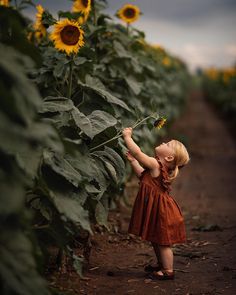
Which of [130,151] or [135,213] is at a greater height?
[130,151]

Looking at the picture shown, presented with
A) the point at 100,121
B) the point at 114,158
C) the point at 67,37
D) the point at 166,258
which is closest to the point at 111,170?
the point at 114,158

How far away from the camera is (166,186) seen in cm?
359

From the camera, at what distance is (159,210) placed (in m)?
3.54

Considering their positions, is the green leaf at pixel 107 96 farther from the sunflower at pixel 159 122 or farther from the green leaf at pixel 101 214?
the green leaf at pixel 101 214

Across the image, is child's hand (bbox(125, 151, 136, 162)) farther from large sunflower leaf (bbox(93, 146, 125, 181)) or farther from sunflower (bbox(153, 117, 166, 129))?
sunflower (bbox(153, 117, 166, 129))

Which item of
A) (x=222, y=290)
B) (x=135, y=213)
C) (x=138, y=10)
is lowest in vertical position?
(x=222, y=290)

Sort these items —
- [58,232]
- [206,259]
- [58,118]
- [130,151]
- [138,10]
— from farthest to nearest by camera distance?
1. [138,10]
2. [206,259]
3. [130,151]
4. [58,118]
5. [58,232]

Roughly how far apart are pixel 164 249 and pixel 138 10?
2.72 meters

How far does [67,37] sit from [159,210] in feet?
4.43

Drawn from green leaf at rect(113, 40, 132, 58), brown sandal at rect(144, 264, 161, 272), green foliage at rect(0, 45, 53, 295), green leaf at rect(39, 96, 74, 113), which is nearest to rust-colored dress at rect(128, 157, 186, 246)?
brown sandal at rect(144, 264, 161, 272)

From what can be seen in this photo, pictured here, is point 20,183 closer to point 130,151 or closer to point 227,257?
point 130,151

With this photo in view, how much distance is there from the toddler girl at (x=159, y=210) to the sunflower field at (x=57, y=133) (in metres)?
0.21

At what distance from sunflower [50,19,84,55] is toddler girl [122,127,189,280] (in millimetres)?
823

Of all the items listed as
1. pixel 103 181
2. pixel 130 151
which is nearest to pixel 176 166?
pixel 130 151
